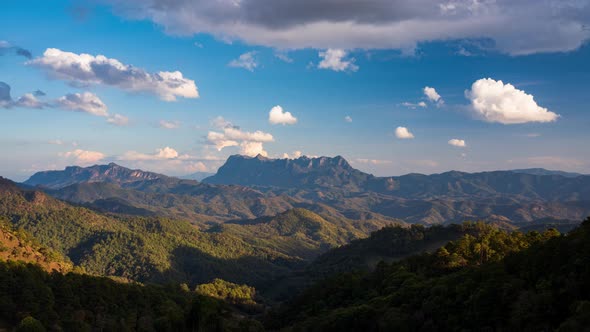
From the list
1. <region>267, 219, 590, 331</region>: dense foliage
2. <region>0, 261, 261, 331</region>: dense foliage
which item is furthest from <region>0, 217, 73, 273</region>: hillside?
<region>267, 219, 590, 331</region>: dense foliage

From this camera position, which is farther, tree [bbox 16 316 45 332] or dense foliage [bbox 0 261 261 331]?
dense foliage [bbox 0 261 261 331]

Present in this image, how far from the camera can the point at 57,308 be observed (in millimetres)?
104375

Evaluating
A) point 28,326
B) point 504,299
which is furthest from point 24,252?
point 504,299

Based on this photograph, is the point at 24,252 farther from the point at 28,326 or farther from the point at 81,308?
the point at 28,326

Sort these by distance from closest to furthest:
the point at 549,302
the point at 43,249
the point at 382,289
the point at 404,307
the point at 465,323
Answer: the point at 549,302
the point at 465,323
the point at 404,307
the point at 382,289
the point at 43,249

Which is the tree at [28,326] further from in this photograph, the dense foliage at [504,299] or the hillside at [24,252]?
the hillside at [24,252]

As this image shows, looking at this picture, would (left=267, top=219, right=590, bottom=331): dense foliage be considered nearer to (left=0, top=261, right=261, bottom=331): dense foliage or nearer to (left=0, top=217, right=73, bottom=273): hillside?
(left=0, top=261, right=261, bottom=331): dense foliage

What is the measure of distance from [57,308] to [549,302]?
4435 inches

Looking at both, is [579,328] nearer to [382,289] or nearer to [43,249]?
[382,289]

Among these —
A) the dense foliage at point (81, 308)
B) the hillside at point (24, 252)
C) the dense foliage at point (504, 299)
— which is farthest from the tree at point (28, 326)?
the hillside at point (24, 252)

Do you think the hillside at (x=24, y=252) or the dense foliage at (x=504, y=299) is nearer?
the dense foliage at (x=504, y=299)

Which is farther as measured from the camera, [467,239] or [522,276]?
[467,239]

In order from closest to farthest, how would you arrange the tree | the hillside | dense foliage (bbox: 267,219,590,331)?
dense foliage (bbox: 267,219,590,331)
the tree
the hillside

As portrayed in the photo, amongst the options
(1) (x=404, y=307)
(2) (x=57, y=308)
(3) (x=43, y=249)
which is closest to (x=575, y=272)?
(1) (x=404, y=307)
